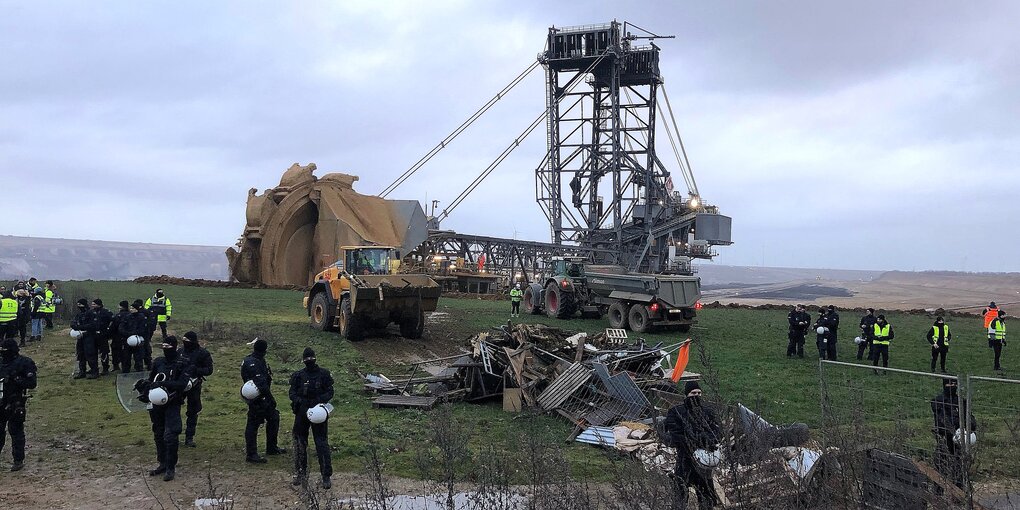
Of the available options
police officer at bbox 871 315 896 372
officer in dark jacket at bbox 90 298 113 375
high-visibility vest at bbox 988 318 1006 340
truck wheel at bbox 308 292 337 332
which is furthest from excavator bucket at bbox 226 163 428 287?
high-visibility vest at bbox 988 318 1006 340

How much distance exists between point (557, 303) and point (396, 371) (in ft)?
37.6

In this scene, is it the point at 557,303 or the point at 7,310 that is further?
the point at 557,303

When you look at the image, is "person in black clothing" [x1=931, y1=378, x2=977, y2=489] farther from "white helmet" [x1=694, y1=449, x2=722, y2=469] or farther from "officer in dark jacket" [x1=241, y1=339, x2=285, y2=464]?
"officer in dark jacket" [x1=241, y1=339, x2=285, y2=464]

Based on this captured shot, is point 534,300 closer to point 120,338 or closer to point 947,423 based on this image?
point 120,338

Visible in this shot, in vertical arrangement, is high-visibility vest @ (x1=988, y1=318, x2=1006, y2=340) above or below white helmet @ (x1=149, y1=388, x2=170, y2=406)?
above

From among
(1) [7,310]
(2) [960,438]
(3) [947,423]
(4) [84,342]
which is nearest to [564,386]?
(3) [947,423]

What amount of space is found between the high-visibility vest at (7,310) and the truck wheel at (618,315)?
15446 millimetres

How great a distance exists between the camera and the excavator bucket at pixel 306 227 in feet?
127

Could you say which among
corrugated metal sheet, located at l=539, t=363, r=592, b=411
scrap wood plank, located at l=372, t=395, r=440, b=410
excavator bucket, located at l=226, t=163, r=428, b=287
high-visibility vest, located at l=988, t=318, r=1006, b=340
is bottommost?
scrap wood plank, located at l=372, t=395, r=440, b=410

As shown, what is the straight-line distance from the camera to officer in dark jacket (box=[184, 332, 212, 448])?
831 cm

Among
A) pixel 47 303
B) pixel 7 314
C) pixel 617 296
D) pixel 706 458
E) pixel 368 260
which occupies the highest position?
pixel 368 260

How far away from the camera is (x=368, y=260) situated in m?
19.1

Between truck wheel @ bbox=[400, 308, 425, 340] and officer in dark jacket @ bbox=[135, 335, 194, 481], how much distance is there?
10.4 meters

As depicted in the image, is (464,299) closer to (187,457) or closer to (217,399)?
(217,399)
